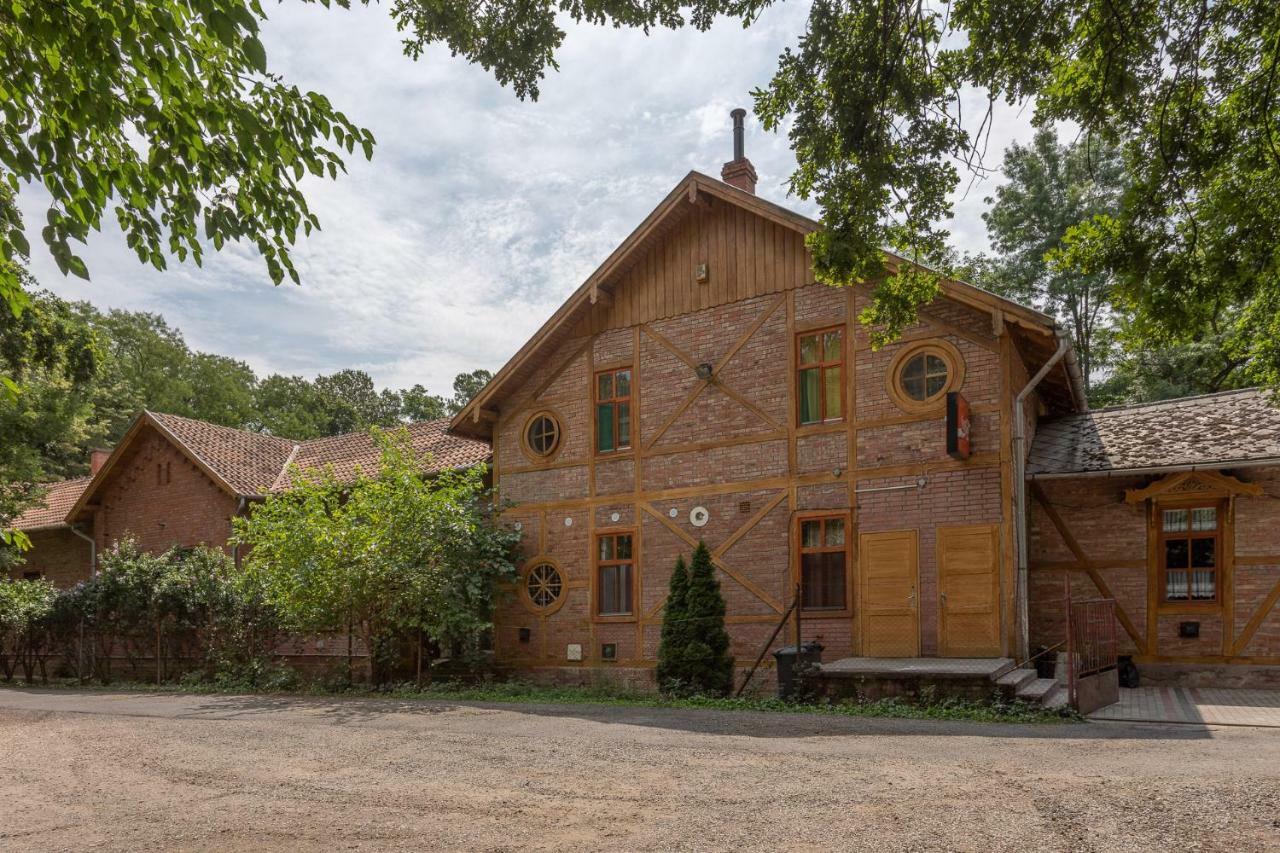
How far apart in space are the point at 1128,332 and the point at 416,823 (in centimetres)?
673

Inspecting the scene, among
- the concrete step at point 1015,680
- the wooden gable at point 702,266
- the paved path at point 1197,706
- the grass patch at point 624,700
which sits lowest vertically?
the grass patch at point 624,700

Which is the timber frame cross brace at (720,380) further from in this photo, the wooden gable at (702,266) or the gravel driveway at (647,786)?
the gravel driveway at (647,786)

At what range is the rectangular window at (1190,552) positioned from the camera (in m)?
13.7

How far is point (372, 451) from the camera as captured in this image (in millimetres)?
23859

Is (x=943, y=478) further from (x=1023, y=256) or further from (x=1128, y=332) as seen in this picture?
(x=1023, y=256)

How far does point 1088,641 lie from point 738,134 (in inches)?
429

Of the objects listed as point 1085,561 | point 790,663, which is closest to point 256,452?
point 790,663

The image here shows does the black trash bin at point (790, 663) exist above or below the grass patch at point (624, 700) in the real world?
above

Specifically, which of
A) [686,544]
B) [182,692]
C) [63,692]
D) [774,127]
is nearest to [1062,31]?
[774,127]

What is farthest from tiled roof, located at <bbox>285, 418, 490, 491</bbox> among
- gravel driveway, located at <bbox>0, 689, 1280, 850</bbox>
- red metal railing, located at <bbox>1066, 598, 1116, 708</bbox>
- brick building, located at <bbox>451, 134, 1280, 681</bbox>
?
red metal railing, located at <bbox>1066, 598, 1116, 708</bbox>

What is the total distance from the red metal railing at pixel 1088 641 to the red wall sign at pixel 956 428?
105 inches

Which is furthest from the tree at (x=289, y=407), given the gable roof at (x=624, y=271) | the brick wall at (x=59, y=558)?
the gable roof at (x=624, y=271)

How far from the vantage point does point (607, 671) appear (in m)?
16.3

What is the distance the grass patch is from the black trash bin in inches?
8.1
